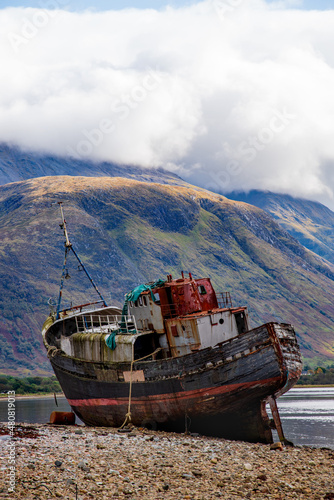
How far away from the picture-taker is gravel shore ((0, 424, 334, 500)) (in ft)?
65.4

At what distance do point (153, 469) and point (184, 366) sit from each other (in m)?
14.3

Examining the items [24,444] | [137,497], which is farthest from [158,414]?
[137,497]

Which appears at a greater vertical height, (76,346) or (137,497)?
(76,346)

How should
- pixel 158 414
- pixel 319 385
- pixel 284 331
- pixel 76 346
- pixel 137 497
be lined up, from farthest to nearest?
pixel 319 385, pixel 76 346, pixel 158 414, pixel 284 331, pixel 137 497

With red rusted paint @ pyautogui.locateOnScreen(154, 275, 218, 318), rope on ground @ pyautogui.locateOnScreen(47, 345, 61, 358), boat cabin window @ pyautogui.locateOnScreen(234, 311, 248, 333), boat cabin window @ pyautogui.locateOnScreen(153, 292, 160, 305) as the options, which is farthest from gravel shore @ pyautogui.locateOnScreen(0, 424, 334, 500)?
rope on ground @ pyautogui.locateOnScreen(47, 345, 61, 358)

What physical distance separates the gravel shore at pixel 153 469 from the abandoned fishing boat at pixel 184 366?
455 centimetres

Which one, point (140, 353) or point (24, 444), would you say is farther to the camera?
point (140, 353)

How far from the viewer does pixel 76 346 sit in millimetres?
47250

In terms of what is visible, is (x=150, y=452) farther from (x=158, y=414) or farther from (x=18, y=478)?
(x=158, y=414)

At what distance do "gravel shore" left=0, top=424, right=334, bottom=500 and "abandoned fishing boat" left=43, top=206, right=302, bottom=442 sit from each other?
4.55 metres

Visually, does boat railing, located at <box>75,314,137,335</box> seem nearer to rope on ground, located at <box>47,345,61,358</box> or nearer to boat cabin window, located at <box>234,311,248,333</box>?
rope on ground, located at <box>47,345,61,358</box>

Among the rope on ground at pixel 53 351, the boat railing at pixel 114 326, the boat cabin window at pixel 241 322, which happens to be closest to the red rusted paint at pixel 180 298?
the boat cabin window at pixel 241 322

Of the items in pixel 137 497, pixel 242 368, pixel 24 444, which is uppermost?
pixel 242 368

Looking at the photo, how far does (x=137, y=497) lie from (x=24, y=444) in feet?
29.5
